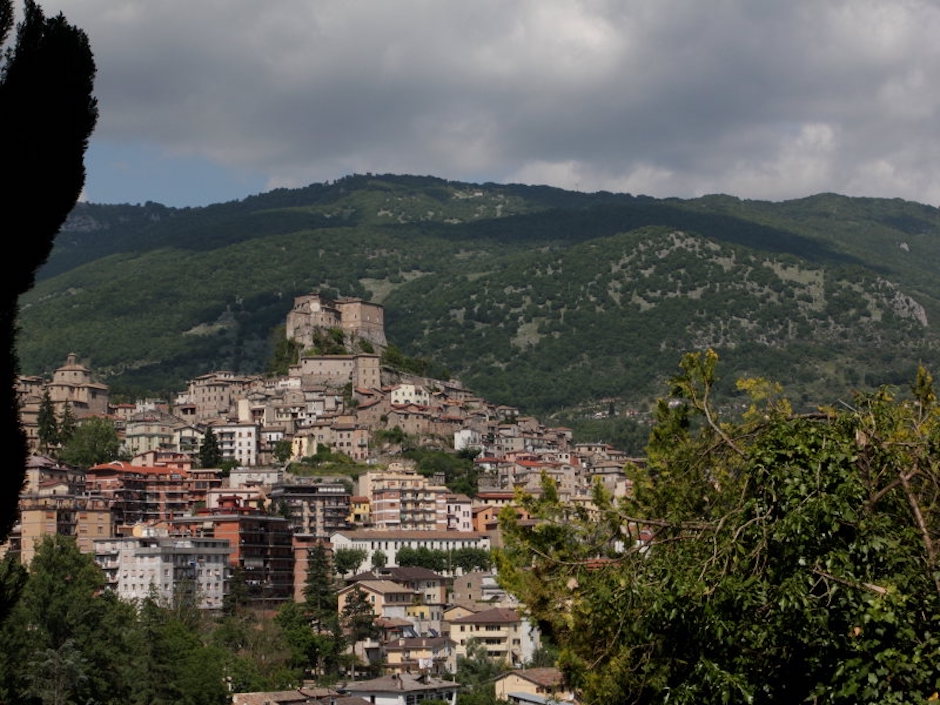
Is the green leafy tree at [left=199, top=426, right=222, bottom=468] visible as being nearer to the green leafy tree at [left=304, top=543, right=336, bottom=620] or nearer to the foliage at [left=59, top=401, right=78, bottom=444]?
the foliage at [left=59, top=401, right=78, bottom=444]

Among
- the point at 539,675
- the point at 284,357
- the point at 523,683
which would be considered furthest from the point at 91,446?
the point at 539,675

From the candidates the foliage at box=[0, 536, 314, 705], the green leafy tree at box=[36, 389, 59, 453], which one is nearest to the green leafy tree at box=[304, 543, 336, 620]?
the foliage at box=[0, 536, 314, 705]

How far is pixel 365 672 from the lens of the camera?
83.7 metres

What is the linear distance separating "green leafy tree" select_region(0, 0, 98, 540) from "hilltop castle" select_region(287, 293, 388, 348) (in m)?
138

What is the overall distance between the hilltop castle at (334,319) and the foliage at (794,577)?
138m

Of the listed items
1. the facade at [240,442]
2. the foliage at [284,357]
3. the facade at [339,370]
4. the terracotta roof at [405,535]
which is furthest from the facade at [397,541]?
the foliage at [284,357]

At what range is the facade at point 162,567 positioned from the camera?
9000 cm

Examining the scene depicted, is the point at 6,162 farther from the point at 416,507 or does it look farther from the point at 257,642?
the point at 416,507

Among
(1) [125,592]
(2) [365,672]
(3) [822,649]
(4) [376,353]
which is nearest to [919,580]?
(3) [822,649]

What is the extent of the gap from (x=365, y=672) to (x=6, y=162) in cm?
7270

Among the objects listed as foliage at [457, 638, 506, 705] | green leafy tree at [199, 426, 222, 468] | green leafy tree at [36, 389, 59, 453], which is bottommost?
foliage at [457, 638, 506, 705]

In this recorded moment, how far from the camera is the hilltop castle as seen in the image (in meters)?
156

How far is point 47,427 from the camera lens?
121m

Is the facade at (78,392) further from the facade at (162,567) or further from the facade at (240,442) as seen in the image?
the facade at (162,567)
